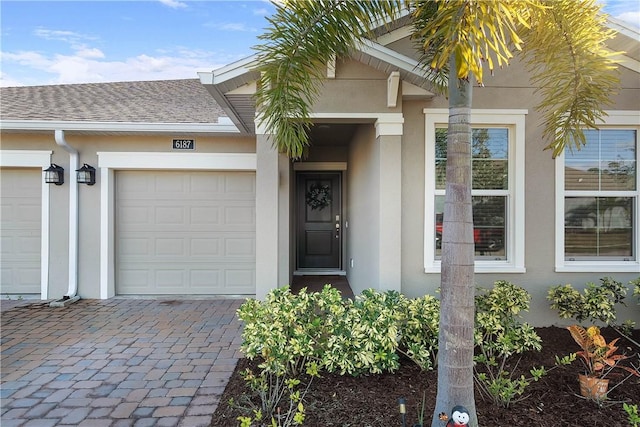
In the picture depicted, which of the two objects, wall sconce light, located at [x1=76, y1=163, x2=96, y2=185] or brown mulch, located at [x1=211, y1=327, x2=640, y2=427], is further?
wall sconce light, located at [x1=76, y1=163, x2=96, y2=185]

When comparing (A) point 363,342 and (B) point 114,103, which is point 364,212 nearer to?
(A) point 363,342

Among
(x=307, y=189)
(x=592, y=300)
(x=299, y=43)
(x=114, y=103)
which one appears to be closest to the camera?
(x=299, y=43)

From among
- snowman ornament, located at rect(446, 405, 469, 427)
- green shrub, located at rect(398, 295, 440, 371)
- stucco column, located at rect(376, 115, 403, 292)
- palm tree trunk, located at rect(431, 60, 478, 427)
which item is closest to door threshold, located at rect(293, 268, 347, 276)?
stucco column, located at rect(376, 115, 403, 292)

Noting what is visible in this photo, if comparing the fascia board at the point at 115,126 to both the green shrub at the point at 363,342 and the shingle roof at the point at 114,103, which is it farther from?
the green shrub at the point at 363,342

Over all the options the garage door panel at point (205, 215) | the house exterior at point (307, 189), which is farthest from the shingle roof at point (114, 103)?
the garage door panel at point (205, 215)

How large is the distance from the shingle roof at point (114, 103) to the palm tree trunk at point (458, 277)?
463 cm

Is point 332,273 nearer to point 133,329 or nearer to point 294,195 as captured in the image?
point 294,195

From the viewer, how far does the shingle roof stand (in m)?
5.93

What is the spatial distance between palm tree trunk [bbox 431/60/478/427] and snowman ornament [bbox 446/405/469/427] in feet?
0.57

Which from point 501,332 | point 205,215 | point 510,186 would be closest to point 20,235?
point 205,215

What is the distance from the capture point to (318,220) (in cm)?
783

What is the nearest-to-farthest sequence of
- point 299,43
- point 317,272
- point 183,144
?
point 299,43
point 183,144
point 317,272

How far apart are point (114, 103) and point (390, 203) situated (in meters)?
5.80

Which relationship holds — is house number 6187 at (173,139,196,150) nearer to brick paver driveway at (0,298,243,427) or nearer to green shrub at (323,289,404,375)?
brick paver driveway at (0,298,243,427)
